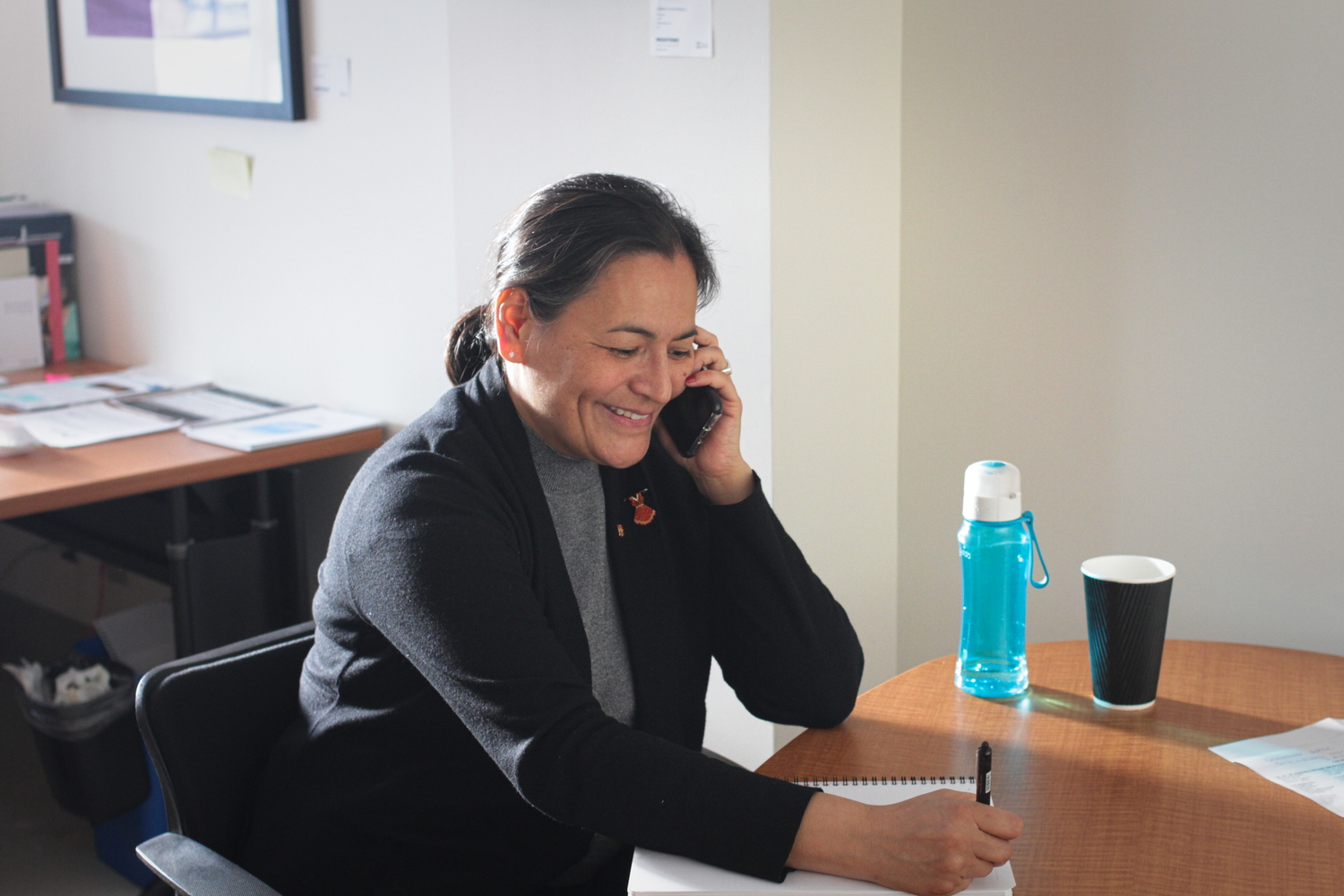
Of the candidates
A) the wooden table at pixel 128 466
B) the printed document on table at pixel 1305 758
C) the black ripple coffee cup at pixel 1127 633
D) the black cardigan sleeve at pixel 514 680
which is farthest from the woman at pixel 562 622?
the wooden table at pixel 128 466

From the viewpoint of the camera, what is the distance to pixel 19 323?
2.96 metres

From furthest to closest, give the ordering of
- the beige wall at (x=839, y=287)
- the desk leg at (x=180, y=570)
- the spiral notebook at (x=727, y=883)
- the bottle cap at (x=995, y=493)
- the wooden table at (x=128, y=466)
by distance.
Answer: the desk leg at (x=180, y=570), the wooden table at (x=128, y=466), the beige wall at (x=839, y=287), the bottle cap at (x=995, y=493), the spiral notebook at (x=727, y=883)

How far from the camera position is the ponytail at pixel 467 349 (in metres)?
1.37

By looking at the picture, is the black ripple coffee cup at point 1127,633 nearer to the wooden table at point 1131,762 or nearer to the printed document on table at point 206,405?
the wooden table at point 1131,762

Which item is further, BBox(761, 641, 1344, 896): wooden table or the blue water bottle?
the blue water bottle

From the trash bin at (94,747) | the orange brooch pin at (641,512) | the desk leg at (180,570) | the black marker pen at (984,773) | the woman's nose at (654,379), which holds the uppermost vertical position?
the woman's nose at (654,379)

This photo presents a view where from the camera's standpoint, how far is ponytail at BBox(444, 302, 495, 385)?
1.37 m

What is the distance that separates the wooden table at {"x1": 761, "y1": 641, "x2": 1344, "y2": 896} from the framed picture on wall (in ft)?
5.75

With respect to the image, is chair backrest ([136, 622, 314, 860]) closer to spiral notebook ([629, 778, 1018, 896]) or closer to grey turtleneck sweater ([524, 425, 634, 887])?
grey turtleneck sweater ([524, 425, 634, 887])

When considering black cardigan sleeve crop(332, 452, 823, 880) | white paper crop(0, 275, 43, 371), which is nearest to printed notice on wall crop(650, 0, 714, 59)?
black cardigan sleeve crop(332, 452, 823, 880)

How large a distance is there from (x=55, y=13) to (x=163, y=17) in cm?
45

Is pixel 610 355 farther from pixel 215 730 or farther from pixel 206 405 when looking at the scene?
→ pixel 206 405

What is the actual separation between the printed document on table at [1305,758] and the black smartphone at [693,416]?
0.59m

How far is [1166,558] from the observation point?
1727 millimetres
